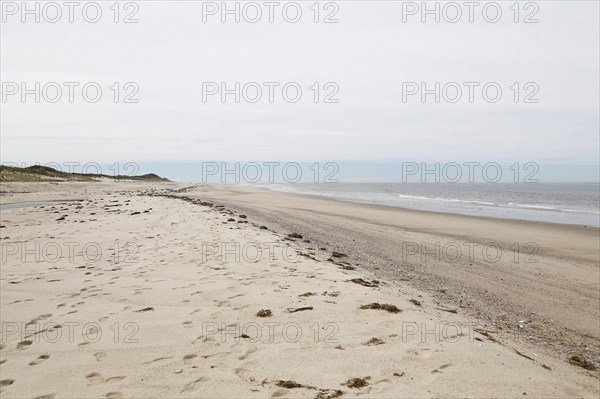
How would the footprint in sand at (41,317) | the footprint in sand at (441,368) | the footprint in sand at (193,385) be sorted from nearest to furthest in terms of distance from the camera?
the footprint in sand at (193,385) → the footprint in sand at (441,368) → the footprint in sand at (41,317)

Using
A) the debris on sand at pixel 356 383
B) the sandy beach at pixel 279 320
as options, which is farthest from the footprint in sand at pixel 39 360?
the debris on sand at pixel 356 383

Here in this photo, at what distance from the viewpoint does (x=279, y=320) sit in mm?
6297

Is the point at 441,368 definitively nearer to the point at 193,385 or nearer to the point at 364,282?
the point at 193,385

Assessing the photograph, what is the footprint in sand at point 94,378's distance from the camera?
4512 millimetres

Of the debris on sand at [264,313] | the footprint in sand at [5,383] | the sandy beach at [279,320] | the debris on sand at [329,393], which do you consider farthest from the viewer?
the debris on sand at [264,313]

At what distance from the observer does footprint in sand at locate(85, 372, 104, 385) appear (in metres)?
4.51

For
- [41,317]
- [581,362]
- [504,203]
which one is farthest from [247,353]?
[504,203]

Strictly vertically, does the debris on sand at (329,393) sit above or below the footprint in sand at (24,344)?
below

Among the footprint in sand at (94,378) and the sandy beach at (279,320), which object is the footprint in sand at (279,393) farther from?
the footprint in sand at (94,378)

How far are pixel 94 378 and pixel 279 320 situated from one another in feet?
8.90

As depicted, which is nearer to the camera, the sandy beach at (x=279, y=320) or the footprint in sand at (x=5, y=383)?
the footprint in sand at (x=5, y=383)

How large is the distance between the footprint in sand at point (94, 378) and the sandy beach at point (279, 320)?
1.1 inches

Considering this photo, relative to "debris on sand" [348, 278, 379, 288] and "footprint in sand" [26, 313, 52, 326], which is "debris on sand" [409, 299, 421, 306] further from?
"footprint in sand" [26, 313, 52, 326]

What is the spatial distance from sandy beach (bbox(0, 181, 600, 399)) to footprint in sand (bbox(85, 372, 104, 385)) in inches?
1.1
